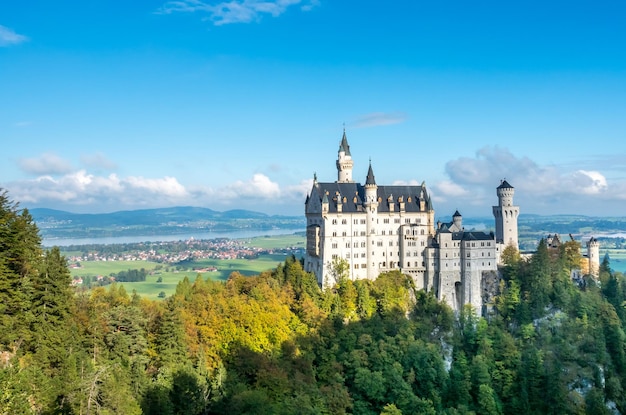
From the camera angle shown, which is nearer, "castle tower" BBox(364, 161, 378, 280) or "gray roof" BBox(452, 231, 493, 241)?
"castle tower" BBox(364, 161, 378, 280)

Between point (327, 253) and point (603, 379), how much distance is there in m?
38.0

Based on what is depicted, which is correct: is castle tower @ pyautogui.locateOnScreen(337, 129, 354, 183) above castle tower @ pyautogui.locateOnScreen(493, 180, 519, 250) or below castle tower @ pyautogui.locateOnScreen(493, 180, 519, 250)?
above

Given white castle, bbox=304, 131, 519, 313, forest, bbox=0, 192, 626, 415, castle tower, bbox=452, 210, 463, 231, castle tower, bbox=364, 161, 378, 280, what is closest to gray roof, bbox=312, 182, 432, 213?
white castle, bbox=304, 131, 519, 313

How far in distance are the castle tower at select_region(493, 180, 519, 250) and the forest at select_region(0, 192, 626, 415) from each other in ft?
8.53

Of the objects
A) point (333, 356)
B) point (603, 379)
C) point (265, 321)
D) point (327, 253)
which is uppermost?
point (327, 253)

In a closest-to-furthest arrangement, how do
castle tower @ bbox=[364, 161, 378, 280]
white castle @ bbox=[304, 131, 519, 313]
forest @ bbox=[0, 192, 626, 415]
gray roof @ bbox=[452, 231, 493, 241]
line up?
forest @ bbox=[0, 192, 626, 415], white castle @ bbox=[304, 131, 519, 313], castle tower @ bbox=[364, 161, 378, 280], gray roof @ bbox=[452, 231, 493, 241]

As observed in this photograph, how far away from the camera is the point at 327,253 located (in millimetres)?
80312

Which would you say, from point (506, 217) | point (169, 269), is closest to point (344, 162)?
point (506, 217)

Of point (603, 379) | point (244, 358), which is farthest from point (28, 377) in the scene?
point (603, 379)

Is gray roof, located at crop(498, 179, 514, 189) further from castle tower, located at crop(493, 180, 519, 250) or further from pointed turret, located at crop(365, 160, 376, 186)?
pointed turret, located at crop(365, 160, 376, 186)

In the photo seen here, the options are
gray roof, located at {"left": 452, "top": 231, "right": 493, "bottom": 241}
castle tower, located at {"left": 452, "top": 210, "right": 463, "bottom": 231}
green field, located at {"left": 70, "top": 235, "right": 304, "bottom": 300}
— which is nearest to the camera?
gray roof, located at {"left": 452, "top": 231, "right": 493, "bottom": 241}

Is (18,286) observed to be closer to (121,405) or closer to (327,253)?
(121,405)

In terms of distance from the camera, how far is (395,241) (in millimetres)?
84812

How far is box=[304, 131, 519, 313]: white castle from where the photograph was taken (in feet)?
268
